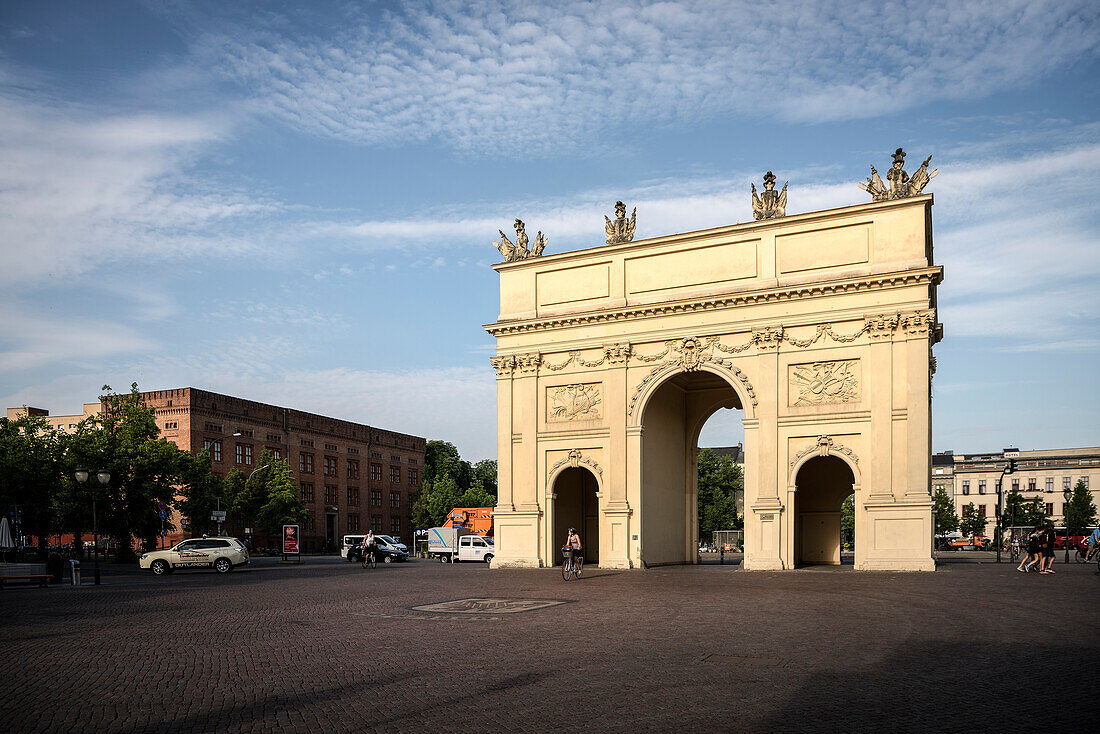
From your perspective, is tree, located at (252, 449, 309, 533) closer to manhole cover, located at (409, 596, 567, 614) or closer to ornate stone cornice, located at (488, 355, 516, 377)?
ornate stone cornice, located at (488, 355, 516, 377)

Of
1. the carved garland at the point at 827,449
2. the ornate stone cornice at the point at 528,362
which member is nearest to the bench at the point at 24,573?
the ornate stone cornice at the point at 528,362

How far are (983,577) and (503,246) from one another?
2477 centimetres

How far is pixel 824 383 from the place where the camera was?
3478 cm

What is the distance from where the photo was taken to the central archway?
38469 mm

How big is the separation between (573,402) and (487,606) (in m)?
21.0

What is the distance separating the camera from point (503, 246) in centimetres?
4309

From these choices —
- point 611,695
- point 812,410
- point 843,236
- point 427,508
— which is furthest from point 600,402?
point 427,508

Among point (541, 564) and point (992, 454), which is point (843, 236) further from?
point (992, 454)

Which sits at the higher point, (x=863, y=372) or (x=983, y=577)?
(x=863, y=372)

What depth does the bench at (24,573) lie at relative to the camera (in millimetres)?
29969

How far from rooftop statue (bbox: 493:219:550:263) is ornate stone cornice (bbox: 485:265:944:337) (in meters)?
3.25

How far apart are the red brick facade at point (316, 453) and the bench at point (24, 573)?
31019 mm

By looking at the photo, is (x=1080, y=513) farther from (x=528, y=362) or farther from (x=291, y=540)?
(x=291, y=540)

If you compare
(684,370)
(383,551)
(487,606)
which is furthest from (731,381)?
(383,551)
